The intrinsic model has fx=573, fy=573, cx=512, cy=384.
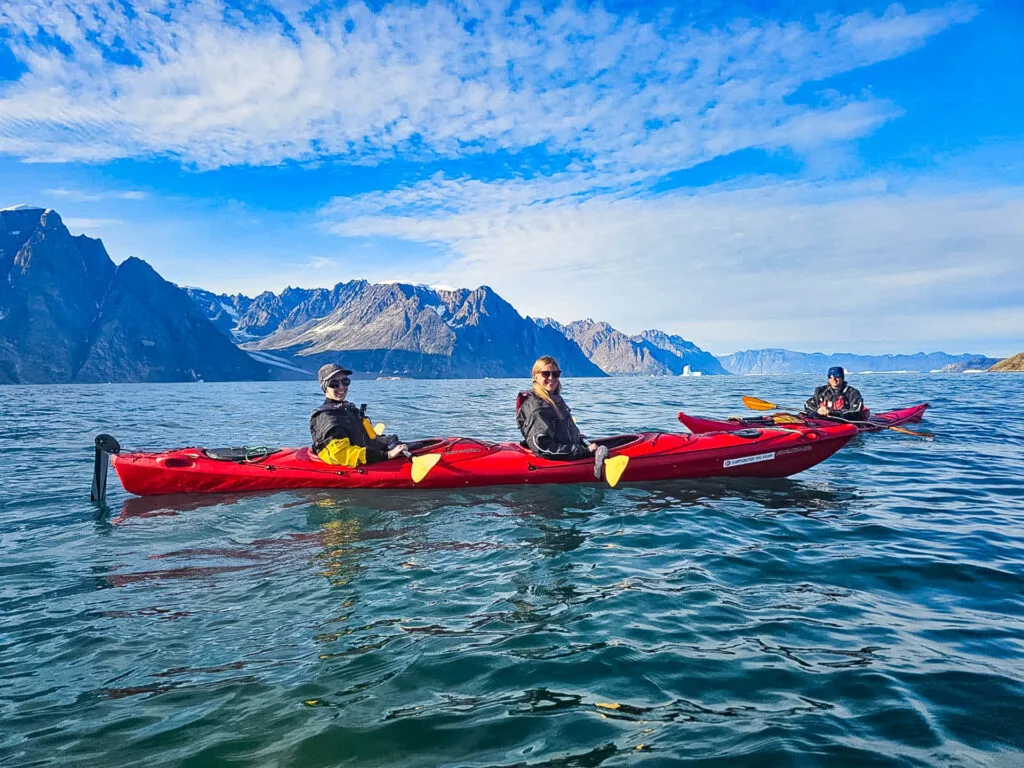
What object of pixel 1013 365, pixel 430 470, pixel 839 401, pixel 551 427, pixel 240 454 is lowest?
pixel 430 470

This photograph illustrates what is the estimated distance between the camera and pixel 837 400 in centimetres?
1772

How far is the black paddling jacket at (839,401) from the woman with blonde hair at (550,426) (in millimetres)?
10598

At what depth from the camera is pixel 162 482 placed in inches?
418

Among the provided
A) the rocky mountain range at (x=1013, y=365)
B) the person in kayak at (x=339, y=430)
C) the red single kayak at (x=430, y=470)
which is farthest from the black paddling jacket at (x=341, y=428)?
the rocky mountain range at (x=1013, y=365)

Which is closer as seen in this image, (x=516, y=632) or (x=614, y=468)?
(x=516, y=632)

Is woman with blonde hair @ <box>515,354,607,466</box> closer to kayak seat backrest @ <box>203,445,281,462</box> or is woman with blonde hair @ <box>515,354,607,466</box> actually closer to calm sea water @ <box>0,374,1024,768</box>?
calm sea water @ <box>0,374,1024,768</box>

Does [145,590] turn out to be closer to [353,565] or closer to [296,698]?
[353,565]

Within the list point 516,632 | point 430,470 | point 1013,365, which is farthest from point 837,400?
point 1013,365

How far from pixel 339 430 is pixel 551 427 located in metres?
3.76

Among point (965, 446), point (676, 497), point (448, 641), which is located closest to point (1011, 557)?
point (676, 497)

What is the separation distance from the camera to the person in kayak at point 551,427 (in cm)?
1012

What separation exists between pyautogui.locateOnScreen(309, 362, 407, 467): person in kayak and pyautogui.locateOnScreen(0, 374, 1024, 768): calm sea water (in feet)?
2.81

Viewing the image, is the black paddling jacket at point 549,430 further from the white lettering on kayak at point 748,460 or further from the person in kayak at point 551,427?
the white lettering on kayak at point 748,460

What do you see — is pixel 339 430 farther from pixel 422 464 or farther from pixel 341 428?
pixel 422 464
